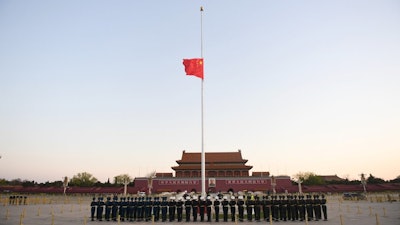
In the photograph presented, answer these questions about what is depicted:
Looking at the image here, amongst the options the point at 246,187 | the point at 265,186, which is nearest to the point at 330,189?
the point at 265,186

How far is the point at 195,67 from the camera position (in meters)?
17.1

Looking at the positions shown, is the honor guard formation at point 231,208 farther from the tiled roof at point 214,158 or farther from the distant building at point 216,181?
the tiled roof at point 214,158

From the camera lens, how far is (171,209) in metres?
12.9

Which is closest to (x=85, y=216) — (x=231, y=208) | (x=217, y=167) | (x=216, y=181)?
(x=231, y=208)

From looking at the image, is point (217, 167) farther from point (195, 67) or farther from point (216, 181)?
point (195, 67)

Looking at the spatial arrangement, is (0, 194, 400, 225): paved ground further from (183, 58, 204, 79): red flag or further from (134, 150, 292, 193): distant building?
(134, 150, 292, 193): distant building

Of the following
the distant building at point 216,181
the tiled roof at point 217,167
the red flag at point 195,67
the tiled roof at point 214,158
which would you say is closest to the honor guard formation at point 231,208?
the red flag at point 195,67

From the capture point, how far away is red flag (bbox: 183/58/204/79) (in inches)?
669

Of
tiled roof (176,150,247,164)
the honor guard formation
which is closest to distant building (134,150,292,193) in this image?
tiled roof (176,150,247,164)

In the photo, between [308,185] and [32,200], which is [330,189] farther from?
[32,200]

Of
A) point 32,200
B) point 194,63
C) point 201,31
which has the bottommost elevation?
point 32,200

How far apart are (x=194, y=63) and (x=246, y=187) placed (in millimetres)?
32353

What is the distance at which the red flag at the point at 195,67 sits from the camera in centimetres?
1698

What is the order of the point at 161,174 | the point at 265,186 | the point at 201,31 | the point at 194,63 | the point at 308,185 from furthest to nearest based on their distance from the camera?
the point at 308,185 < the point at 161,174 < the point at 265,186 < the point at 201,31 < the point at 194,63
